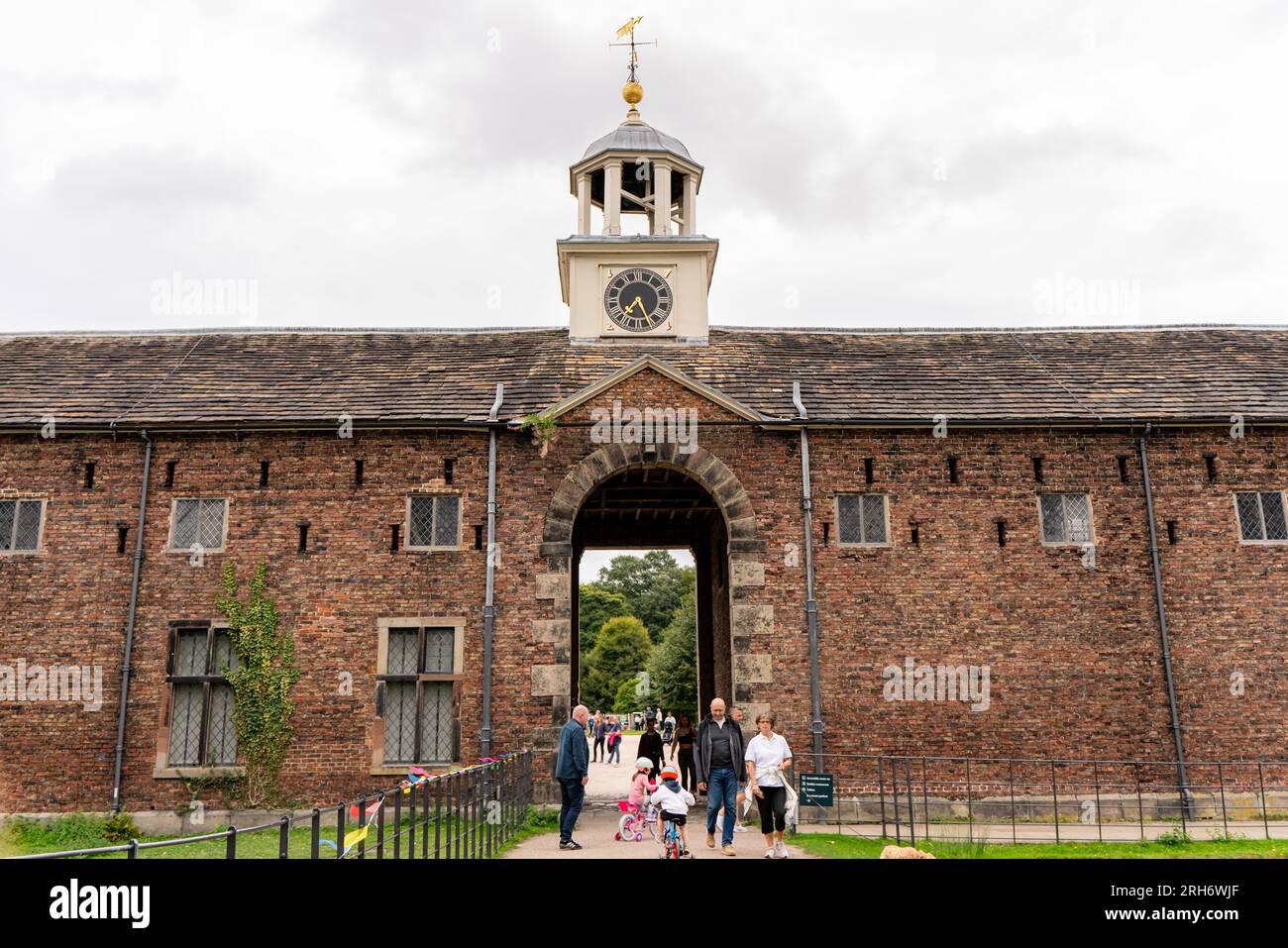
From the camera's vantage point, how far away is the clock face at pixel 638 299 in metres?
21.7

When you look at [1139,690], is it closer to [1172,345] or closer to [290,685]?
[1172,345]

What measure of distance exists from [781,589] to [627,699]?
43115 millimetres

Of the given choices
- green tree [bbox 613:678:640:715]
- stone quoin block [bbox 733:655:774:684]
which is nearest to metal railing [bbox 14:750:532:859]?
stone quoin block [bbox 733:655:774:684]

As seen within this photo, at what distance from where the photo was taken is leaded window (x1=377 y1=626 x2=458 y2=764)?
56.0ft

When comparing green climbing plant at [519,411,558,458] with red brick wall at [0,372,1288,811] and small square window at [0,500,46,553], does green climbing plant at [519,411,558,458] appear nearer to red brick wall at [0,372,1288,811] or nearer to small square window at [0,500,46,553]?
red brick wall at [0,372,1288,811]

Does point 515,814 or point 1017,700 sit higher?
point 1017,700

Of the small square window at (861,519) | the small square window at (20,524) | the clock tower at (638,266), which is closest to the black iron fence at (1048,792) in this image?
the small square window at (861,519)

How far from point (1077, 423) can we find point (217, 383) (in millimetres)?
17648

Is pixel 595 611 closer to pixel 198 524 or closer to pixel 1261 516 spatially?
pixel 198 524

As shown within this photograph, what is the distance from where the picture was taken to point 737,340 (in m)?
22.2

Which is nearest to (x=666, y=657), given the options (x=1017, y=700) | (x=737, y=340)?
(x=737, y=340)

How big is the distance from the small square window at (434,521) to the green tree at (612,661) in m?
45.6

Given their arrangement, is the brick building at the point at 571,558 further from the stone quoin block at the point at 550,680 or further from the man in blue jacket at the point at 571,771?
the man in blue jacket at the point at 571,771

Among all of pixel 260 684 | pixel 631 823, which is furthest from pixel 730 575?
pixel 260 684
